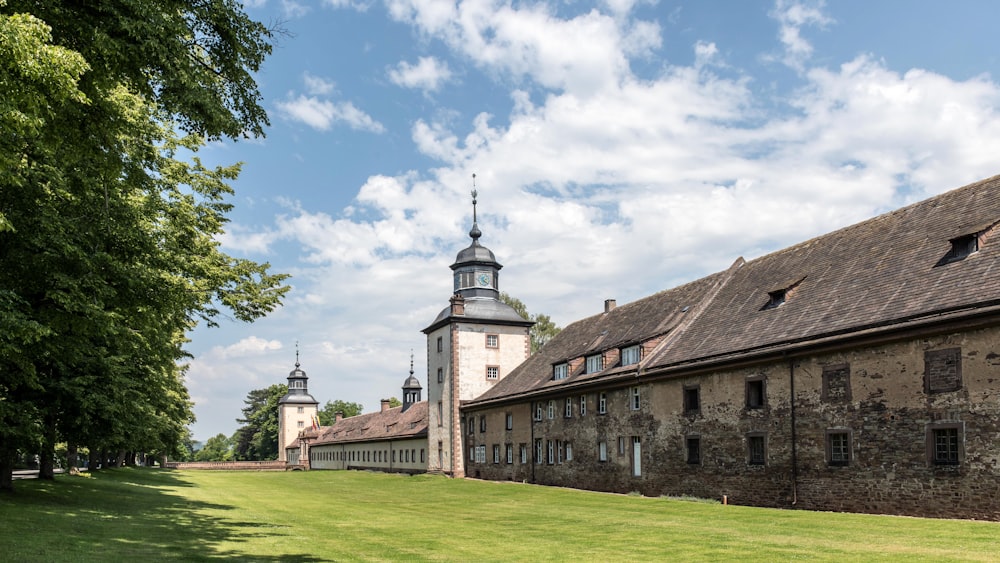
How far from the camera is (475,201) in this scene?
63469 millimetres

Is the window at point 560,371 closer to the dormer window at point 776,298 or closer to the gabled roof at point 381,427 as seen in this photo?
the dormer window at point 776,298

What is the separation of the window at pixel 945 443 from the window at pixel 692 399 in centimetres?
974

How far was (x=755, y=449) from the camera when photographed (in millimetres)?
27562

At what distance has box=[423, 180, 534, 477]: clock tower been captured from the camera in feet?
183

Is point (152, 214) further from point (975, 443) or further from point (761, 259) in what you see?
point (761, 259)

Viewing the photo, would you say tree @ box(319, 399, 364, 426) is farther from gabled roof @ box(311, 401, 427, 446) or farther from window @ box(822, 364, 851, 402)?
window @ box(822, 364, 851, 402)

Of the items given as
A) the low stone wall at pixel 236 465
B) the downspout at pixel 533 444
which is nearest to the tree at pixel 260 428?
the low stone wall at pixel 236 465

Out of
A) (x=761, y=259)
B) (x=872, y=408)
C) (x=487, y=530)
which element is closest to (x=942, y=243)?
(x=872, y=408)

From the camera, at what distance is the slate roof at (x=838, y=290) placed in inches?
878

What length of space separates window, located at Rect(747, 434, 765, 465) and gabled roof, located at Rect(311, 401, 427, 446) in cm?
3684

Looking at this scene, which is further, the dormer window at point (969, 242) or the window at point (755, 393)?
the window at point (755, 393)

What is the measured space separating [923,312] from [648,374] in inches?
514

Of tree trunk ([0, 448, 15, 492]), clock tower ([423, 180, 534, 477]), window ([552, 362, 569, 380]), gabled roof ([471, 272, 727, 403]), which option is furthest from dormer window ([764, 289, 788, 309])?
clock tower ([423, 180, 534, 477])

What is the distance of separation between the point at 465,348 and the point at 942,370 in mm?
37694
